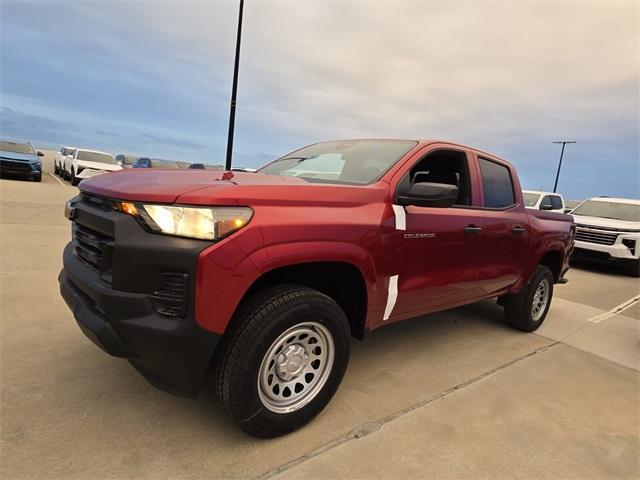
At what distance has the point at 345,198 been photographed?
260cm

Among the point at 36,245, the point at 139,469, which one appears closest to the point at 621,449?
the point at 139,469

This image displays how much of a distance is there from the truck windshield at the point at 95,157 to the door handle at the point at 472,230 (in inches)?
689

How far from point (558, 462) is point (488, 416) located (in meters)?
0.48

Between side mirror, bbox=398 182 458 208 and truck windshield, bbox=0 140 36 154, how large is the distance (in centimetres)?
1833

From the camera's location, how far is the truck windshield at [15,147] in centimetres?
1630

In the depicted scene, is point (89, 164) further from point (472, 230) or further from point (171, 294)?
point (171, 294)

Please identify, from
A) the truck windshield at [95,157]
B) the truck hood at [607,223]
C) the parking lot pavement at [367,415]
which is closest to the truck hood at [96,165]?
the truck windshield at [95,157]

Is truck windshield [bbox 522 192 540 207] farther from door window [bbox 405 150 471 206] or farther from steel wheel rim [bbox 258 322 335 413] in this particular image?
steel wheel rim [bbox 258 322 335 413]

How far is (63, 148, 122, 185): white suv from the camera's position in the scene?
16209mm

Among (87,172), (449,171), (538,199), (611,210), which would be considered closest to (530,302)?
(449,171)

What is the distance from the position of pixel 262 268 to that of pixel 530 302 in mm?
3635

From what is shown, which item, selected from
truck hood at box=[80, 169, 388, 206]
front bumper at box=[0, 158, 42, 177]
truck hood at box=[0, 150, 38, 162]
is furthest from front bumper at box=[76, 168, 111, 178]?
truck hood at box=[80, 169, 388, 206]

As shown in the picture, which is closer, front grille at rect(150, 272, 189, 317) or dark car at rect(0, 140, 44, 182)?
front grille at rect(150, 272, 189, 317)

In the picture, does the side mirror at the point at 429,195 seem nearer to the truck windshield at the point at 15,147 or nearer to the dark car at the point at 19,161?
the dark car at the point at 19,161
